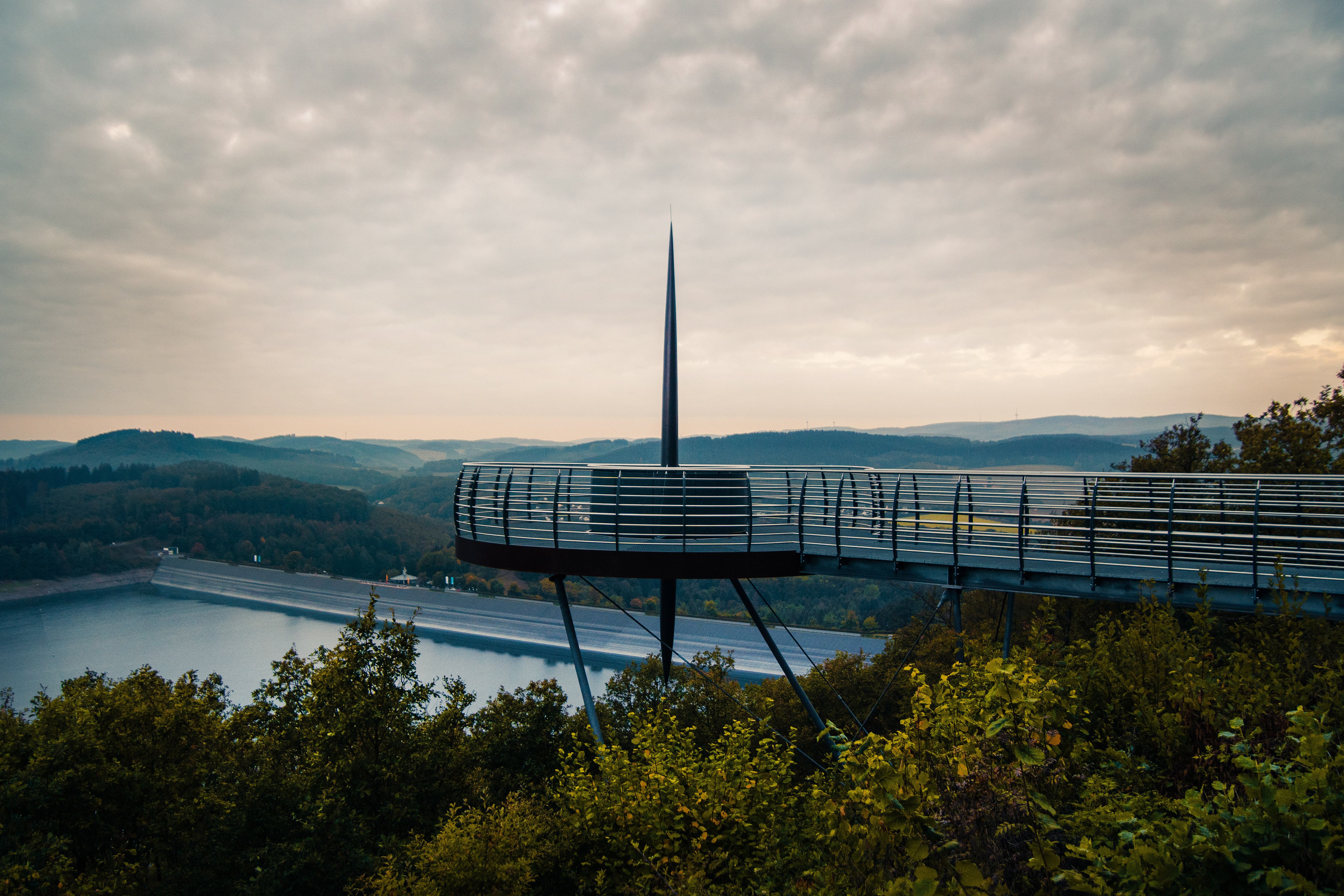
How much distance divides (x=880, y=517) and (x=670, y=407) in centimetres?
681

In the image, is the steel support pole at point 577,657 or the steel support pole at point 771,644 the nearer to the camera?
the steel support pole at point 771,644

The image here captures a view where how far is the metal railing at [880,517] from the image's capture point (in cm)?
1211

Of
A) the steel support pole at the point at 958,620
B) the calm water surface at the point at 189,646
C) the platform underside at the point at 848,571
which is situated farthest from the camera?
the calm water surface at the point at 189,646

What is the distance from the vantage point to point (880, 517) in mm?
16016

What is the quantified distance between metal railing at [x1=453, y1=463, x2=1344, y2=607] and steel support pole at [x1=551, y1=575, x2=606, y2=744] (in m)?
1.78

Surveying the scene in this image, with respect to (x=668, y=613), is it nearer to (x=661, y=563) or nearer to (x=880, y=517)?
(x=661, y=563)

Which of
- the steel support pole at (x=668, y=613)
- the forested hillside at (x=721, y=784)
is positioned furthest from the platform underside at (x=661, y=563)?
the steel support pole at (x=668, y=613)

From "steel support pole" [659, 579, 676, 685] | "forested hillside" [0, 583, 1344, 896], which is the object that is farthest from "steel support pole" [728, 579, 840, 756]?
"steel support pole" [659, 579, 676, 685]

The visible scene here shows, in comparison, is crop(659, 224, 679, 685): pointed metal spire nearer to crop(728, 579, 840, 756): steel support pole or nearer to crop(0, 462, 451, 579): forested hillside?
crop(728, 579, 840, 756): steel support pole

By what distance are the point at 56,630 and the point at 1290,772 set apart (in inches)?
7343

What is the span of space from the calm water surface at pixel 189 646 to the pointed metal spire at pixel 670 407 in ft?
262

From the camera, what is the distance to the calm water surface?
107688 millimetres

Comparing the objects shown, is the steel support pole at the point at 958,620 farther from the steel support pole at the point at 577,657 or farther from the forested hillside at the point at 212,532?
the forested hillside at the point at 212,532

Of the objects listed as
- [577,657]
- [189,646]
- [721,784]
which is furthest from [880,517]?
[189,646]
